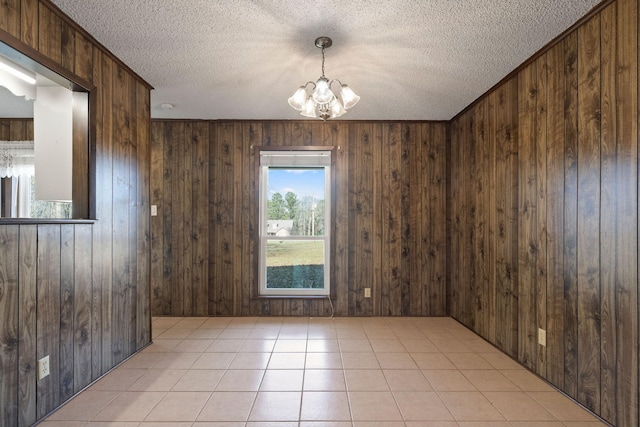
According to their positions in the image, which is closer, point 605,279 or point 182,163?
point 605,279

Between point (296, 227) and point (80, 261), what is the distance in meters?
2.35

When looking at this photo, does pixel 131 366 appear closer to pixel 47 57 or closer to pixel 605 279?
pixel 47 57

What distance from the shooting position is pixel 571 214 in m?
2.12

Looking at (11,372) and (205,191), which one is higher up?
(205,191)

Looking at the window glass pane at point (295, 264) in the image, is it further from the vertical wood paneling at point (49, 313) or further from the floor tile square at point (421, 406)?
the vertical wood paneling at point (49, 313)

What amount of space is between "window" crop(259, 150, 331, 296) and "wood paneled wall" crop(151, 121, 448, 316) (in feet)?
0.56

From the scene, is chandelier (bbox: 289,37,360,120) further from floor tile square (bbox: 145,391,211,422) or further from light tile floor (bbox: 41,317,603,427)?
floor tile square (bbox: 145,391,211,422)

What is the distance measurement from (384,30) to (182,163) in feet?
9.50

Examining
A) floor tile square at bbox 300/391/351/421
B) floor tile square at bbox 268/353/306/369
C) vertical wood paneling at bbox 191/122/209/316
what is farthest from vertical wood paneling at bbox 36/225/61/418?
vertical wood paneling at bbox 191/122/209/316

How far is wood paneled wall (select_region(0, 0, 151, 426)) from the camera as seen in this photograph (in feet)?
5.61

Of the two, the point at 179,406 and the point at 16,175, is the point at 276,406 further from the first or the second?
the point at 16,175

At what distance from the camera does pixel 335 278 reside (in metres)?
4.00

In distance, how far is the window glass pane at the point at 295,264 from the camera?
4.09 meters

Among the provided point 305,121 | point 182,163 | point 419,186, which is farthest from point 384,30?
point 182,163
